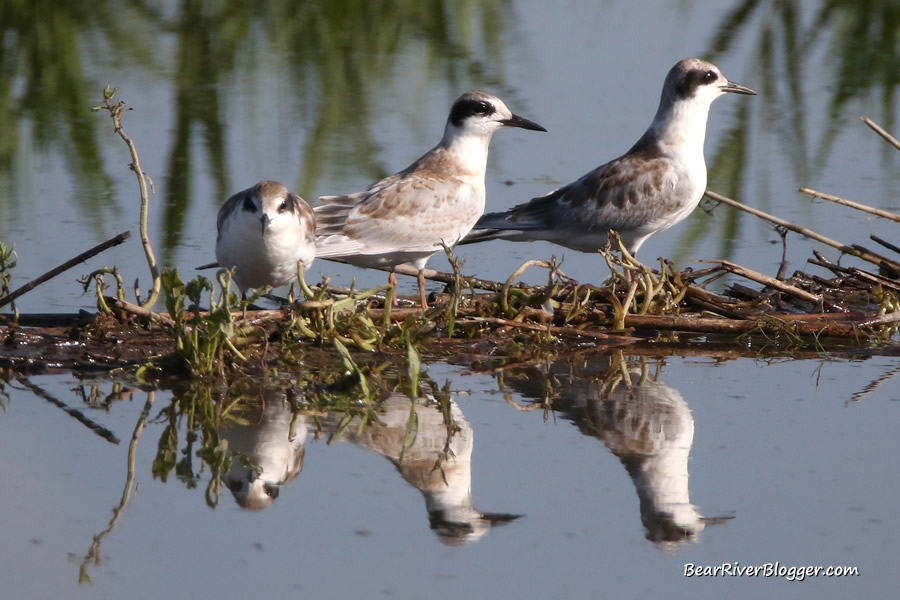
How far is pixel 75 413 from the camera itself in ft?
16.4

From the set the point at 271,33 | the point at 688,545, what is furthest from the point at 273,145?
the point at 688,545

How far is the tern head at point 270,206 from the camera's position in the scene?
562cm

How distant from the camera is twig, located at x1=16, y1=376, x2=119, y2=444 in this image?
4.77 m

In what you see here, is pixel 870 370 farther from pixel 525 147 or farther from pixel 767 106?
pixel 767 106

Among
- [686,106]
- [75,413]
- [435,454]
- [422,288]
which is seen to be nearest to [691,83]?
[686,106]

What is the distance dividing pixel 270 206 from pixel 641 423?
1735 millimetres

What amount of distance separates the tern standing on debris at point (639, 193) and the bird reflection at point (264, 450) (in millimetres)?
2792

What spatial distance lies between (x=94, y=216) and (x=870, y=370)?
4.37m

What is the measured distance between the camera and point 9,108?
9977mm

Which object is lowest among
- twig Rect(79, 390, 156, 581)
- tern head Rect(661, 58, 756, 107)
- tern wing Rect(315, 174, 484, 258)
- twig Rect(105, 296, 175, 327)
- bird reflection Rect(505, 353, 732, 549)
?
twig Rect(79, 390, 156, 581)

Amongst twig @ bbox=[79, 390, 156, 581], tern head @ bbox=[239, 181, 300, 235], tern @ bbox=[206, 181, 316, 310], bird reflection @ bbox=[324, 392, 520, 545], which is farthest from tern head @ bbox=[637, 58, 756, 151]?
twig @ bbox=[79, 390, 156, 581]

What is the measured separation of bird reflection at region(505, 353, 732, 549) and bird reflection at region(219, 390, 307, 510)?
999mm

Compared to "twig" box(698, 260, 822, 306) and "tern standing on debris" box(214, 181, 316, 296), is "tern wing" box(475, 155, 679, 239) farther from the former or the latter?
"tern standing on debris" box(214, 181, 316, 296)

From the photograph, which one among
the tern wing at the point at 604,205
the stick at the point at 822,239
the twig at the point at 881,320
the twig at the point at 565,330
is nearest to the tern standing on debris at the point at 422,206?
the tern wing at the point at 604,205
